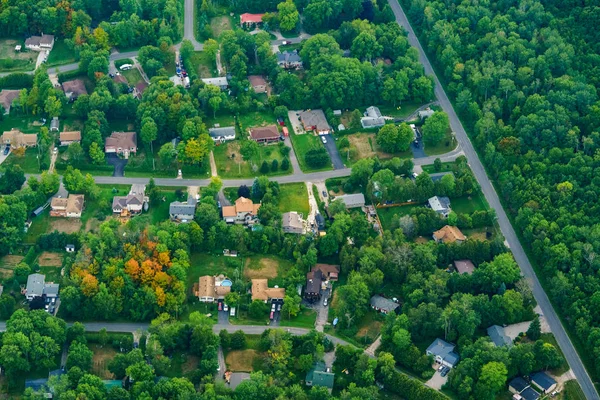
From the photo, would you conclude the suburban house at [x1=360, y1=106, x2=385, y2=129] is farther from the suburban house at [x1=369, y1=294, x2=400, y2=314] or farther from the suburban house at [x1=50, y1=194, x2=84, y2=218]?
the suburban house at [x1=50, y1=194, x2=84, y2=218]

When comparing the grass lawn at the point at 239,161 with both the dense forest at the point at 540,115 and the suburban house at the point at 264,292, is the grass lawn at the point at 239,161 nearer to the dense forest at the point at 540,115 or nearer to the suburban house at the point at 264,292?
the suburban house at the point at 264,292

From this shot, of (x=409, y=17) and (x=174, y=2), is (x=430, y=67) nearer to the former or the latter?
(x=409, y=17)

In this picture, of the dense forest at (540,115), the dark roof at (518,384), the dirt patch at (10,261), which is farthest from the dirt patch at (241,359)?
the dense forest at (540,115)

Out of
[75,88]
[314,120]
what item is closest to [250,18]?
[314,120]

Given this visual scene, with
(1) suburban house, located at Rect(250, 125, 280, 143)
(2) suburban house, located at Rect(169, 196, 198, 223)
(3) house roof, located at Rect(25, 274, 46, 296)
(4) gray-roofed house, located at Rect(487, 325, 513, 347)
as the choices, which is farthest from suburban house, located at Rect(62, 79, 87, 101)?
(4) gray-roofed house, located at Rect(487, 325, 513, 347)

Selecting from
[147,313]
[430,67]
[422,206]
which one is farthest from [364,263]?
[430,67]

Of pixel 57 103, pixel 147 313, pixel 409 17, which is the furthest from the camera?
pixel 409 17
